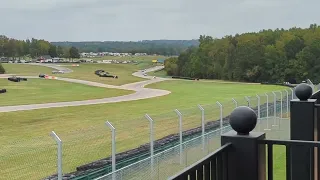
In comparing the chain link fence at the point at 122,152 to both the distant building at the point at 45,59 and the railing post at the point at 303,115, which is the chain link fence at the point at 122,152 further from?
the distant building at the point at 45,59

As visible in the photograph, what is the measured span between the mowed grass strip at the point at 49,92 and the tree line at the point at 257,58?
43.3 m

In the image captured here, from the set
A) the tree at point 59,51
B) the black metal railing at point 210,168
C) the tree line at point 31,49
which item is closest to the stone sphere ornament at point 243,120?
the black metal railing at point 210,168

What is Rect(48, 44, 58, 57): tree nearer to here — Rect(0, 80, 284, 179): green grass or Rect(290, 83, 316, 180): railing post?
Rect(0, 80, 284, 179): green grass

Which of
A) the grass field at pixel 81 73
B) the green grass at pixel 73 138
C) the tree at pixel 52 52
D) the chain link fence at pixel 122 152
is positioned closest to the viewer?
the chain link fence at pixel 122 152

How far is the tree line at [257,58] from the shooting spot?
88000 mm

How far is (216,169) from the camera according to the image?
309 cm

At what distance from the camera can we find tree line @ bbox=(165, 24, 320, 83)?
8800 centimetres

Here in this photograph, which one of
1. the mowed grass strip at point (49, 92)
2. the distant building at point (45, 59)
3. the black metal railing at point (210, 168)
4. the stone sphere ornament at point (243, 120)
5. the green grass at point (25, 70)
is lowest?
the mowed grass strip at point (49, 92)

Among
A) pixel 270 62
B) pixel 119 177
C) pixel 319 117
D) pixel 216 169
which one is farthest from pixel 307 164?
pixel 270 62

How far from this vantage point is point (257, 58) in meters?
99.2

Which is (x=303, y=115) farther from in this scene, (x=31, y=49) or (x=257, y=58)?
(x=31, y=49)

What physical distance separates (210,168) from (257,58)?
98.4 metres

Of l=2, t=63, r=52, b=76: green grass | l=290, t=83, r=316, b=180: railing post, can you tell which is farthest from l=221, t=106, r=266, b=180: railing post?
l=2, t=63, r=52, b=76: green grass

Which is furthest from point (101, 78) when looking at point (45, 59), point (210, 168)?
point (45, 59)
